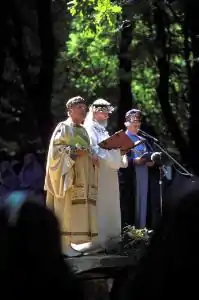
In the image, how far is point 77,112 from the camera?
28.5 ft

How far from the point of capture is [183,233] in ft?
8.30

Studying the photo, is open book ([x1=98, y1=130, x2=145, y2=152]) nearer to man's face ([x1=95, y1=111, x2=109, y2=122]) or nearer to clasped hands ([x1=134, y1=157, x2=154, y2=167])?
man's face ([x1=95, y1=111, x2=109, y2=122])

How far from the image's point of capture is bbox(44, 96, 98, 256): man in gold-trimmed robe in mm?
8680

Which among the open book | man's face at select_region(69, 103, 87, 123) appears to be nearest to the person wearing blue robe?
the open book

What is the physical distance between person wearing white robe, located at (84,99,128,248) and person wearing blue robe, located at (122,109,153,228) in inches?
29.7

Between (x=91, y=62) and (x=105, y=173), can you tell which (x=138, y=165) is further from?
(x=91, y=62)

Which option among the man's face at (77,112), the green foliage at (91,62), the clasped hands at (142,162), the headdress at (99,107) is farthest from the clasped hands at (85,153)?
the green foliage at (91,62)

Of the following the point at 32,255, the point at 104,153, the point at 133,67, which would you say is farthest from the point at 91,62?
the point at 32,255

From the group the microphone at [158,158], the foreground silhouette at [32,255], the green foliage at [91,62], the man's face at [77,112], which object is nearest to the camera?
the foreground silhouette at [32,255]

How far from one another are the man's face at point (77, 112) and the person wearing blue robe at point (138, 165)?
1283 mm

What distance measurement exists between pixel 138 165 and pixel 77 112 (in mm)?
1726

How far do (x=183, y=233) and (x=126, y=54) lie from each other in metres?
14.4

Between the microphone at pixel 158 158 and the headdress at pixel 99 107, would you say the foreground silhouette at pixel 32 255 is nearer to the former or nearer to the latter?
the headdress at pixel 99 107

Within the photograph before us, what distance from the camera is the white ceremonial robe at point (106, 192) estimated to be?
9000 mm
